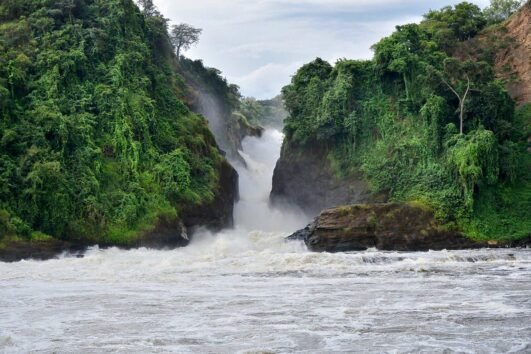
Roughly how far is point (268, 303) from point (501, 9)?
57811 mm

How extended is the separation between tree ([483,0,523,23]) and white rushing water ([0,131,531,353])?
42.9 meters

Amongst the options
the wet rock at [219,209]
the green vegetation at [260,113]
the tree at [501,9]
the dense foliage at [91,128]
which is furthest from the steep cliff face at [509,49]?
the green vegetation at [260,113]

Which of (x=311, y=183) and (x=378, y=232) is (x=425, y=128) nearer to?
(x=378, y=232)

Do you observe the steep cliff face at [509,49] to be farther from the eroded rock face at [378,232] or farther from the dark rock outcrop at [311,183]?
the eroded rock face at [378,232]

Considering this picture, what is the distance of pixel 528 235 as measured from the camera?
32.4 metres

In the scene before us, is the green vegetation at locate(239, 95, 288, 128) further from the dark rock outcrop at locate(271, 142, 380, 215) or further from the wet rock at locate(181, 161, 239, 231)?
the wet rock at locate(181, 161, 239, 231)

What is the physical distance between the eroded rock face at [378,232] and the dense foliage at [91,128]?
877 cm

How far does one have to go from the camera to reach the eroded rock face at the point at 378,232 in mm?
31844

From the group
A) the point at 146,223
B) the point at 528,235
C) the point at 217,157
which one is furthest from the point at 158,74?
the point at 528,235

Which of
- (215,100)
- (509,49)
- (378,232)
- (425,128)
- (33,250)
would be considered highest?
(509,49)

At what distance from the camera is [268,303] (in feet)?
57.0

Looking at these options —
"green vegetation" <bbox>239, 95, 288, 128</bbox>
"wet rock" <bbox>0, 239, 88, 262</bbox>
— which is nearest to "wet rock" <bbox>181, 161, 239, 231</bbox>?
"wet rock" <bbox>0, 239, 88, 262</bbox>

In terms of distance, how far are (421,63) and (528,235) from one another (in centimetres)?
1393

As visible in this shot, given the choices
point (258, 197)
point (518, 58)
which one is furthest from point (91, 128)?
point (518, 58)
